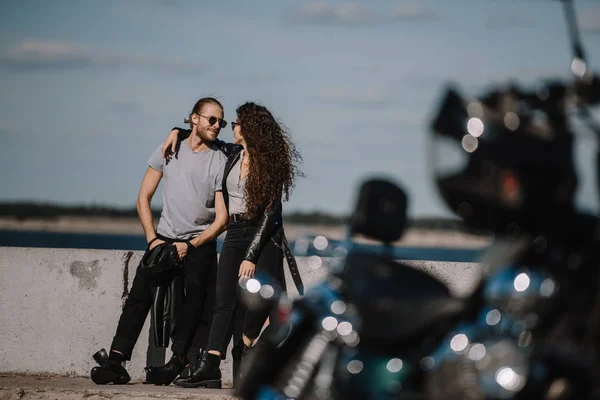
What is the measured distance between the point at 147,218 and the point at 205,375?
4.32ft

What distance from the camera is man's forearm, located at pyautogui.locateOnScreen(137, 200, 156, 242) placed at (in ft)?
26.8

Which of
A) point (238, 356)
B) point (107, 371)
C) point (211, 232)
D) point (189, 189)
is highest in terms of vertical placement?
point (189, 189)

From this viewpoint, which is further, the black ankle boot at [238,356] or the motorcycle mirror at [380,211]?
the black ankle boot at [238,356]

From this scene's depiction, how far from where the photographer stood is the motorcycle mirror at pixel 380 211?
13.1 ft

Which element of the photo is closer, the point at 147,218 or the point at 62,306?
the point at 147,218

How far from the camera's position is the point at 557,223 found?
363 centimetres

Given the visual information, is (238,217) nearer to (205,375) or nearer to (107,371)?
(205,375)

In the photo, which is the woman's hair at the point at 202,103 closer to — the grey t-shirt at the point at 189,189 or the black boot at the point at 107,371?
the grey t-shirt at the point at 189,189

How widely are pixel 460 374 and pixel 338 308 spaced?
1.80ft

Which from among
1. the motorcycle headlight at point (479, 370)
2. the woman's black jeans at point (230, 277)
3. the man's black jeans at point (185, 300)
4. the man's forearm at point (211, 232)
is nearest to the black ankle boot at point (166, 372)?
the man's black jeans at point (185, 300)

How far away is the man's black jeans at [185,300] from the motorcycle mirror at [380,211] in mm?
4184

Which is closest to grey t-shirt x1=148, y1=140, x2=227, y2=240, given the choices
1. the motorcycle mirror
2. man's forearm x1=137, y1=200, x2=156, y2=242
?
man's forearm x1=137, y1=200, x2=156, y2=242

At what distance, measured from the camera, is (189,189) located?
8.09m

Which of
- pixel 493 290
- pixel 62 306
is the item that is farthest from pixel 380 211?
pixel 62 306
